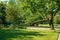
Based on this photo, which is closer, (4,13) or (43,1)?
(43,1)

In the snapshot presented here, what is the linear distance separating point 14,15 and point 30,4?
22.5m

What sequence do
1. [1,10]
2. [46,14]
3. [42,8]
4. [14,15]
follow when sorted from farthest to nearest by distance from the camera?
[1,10] < [14,15] < [46,14] < [42,8]

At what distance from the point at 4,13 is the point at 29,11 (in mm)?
28587

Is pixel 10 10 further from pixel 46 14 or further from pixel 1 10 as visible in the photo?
pixel 46 14

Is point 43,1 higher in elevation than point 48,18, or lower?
higher

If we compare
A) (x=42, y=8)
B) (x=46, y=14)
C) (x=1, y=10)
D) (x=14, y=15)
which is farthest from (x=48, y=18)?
(x=1, y=10)

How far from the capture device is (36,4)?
100 ft

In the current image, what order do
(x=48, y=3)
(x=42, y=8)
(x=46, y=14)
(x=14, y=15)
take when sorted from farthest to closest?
(x=14, y=15) → (x=46, y=14) → (x=42, y=8) → (x=48, y=3)

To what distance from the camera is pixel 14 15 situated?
5338cm

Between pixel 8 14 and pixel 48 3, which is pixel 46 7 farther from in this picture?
pixel 8 14

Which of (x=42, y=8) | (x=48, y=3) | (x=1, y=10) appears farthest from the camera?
(x=1, y=10)

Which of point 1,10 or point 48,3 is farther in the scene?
point 1,10

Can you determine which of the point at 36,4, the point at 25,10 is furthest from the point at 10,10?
the point at 36,4

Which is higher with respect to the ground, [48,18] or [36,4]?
[36,4]
